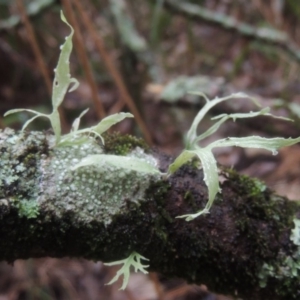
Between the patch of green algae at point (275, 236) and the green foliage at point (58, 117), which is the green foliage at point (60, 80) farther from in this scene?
the patch of green algae at point (275, 236)

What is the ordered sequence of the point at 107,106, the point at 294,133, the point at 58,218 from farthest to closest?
the point at 107,106 < the point at 294,133 < the point at 58,218

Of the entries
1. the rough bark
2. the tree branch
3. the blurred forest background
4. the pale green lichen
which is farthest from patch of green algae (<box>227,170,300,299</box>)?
the tree branch

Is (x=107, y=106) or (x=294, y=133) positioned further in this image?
(x=107, y=106)

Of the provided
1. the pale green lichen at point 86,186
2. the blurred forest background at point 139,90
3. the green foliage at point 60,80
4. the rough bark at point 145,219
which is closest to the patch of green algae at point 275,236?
the rough bark at point 145,219

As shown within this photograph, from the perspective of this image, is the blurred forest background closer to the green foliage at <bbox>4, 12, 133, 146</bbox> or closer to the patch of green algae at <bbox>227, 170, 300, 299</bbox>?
the green foliage at <bbox>4, 12, 133, 146</bbox>

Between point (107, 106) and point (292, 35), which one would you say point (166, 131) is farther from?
point (292, 35)

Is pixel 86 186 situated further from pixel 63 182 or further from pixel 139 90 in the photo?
A: pixel 139 90

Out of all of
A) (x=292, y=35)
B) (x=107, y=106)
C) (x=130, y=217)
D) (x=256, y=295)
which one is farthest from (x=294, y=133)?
(x=292, y=35)
